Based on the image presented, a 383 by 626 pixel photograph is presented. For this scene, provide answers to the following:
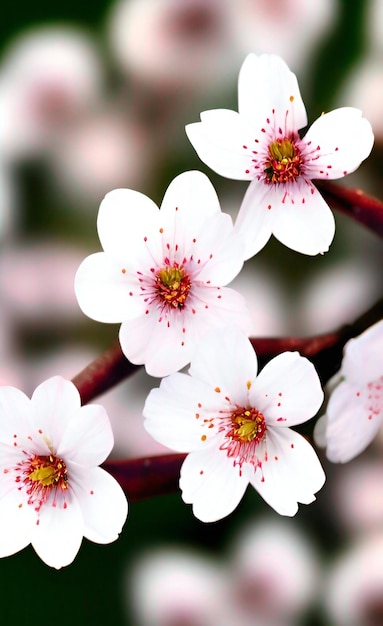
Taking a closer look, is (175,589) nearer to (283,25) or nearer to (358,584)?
(358,584)

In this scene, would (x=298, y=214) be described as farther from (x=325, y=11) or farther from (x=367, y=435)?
(x=325, y=11)

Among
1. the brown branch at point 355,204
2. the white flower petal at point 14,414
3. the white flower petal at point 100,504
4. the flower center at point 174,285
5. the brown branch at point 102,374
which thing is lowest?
the white flower petal at point 100,504

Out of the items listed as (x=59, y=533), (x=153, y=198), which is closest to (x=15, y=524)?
(x=59, y=533)

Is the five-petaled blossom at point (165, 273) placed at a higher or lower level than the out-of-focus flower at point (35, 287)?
higher

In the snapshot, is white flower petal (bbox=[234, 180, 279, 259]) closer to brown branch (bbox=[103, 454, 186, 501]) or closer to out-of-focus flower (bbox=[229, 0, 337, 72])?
brown branch (bbox=[103, 454, 186, 501])

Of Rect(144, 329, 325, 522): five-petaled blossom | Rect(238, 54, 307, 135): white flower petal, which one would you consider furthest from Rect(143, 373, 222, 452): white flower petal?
Rect(238, 54, 307, 135): white flower petal

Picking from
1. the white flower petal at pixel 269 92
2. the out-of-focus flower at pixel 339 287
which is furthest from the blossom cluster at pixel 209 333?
the out-of-focus flower at pixel 339 287

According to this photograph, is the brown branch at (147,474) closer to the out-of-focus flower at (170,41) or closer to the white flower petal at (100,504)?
the white flower petal at (100,504)

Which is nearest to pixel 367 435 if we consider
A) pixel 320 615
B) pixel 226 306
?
pixel 226 306
